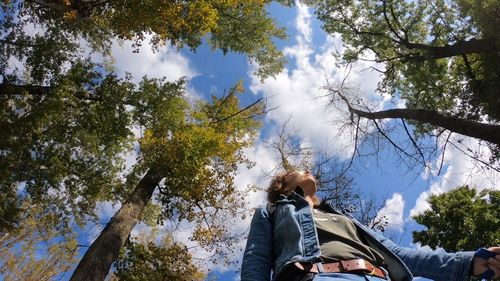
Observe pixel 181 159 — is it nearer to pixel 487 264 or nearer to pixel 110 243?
pixel 110 243

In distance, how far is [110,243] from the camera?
7.55 m

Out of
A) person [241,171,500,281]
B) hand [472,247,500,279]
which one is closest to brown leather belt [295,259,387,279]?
person [241,171,500,281]

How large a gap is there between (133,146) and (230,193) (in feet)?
13.0

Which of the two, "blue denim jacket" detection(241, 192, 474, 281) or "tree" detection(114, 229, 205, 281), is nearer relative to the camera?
"blue denim jacket" detection(241, 192, 474, 281)

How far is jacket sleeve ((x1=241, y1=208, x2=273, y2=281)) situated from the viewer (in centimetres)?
242

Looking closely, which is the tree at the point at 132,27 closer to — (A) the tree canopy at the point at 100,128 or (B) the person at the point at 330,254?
(A) the tree canopy at the point at 100,128

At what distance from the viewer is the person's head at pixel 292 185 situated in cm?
347

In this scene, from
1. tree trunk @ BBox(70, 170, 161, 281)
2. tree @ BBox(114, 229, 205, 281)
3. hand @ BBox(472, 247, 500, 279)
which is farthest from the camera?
tree @ BBox(114, 229, 205, 281)

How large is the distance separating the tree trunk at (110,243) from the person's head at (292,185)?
15.1 feet

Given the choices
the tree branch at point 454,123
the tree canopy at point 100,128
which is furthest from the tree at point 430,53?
the tree canopy at point 100,128

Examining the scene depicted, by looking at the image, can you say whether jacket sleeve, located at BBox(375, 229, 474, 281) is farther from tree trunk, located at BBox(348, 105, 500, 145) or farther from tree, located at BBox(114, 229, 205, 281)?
tree, located at BBox(114, 229, 205, 281)

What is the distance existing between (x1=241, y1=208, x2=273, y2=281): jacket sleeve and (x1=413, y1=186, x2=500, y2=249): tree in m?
14.6

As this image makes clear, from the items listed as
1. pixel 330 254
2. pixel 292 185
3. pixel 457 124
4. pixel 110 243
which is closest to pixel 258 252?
pixel 330 254

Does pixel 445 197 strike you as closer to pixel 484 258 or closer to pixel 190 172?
pixel 190 172
